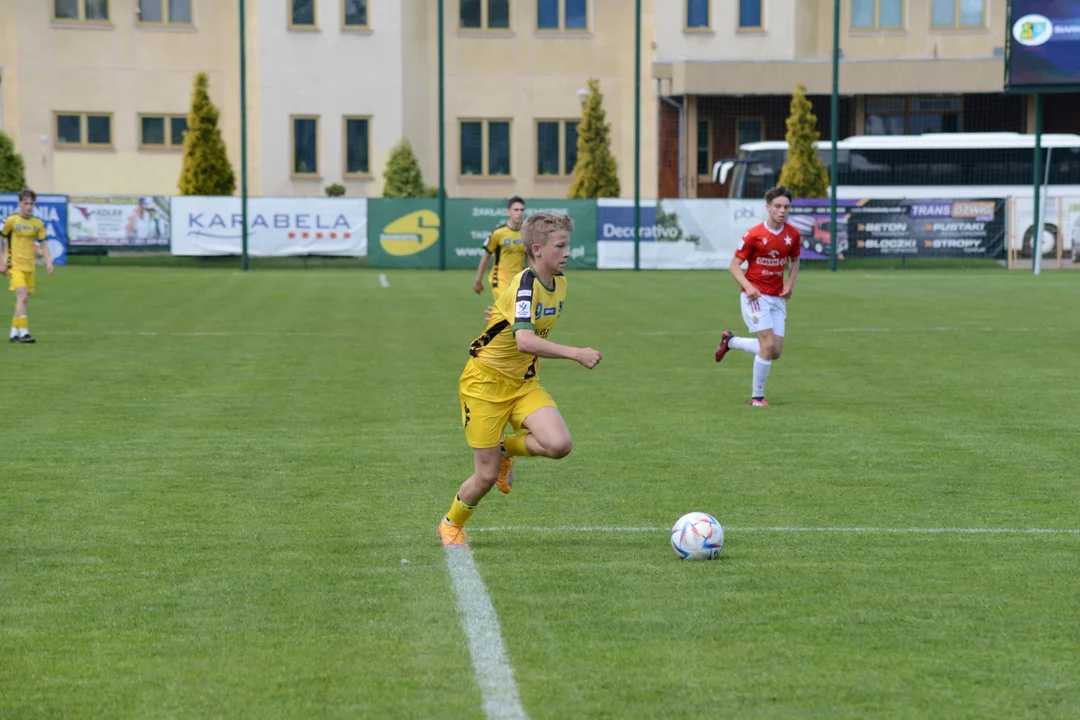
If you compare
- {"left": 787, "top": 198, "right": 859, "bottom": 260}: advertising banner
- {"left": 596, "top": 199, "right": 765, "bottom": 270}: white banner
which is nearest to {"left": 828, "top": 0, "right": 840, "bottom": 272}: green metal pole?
{"left": 787, "top": 198, "right": 859, "bottom": 260}: advertising banner

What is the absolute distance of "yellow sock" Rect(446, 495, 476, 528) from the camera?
24.3ft

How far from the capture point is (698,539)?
698cm

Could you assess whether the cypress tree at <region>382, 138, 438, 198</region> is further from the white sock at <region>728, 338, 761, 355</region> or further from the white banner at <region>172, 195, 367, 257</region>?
the white sock at <region>728, 338, 761, 355</region>

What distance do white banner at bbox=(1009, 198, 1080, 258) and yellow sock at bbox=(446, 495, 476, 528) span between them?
1423 inches

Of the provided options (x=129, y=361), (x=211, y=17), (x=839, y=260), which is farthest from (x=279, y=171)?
(x=129, y=361)

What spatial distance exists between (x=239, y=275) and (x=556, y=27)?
59.3ft

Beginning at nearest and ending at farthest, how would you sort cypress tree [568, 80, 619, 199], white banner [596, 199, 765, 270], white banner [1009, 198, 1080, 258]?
white banner [596, 199, 765, 270] < white banner [1009, 198, 1080, 258] < cypress tree [568, 80, 619, 199]

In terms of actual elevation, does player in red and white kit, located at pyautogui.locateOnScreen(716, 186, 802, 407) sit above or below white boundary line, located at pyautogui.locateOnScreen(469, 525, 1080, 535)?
above

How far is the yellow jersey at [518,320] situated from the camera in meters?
7.11

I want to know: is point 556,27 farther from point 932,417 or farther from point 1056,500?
point 1056,500

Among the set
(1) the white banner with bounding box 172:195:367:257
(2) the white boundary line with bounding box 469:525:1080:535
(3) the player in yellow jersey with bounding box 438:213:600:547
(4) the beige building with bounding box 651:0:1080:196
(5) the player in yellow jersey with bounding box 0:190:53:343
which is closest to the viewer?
(3) the player in yellow jersey with bounding box 438:213:600:547

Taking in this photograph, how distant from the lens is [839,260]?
41.2 m

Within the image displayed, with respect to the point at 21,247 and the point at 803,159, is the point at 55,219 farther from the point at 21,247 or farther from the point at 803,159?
the point at 803,159

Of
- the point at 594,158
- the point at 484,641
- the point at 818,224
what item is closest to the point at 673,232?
the point at 818,224
